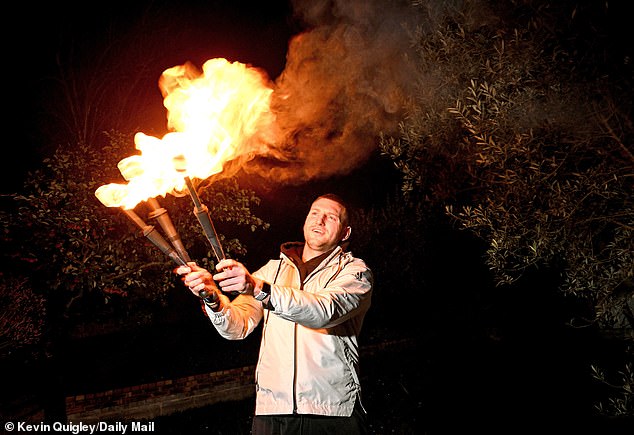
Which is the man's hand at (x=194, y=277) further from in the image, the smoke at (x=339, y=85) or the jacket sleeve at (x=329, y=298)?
the smoke at (x=339, y=85)

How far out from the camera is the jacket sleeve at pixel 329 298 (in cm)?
306

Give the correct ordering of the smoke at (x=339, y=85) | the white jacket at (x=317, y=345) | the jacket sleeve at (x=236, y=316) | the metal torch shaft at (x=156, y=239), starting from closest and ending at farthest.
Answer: the metal torch shaft at (x=156, y=239)
the white jacket at (x=317, y=345)
the jacket sleeve at (x=236, y=316)
the smoke at (x=339, y=85)

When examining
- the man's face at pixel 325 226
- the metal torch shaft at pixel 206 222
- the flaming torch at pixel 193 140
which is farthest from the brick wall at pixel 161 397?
the metal torch shaft at pixel 206 222

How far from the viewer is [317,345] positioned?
357 cm

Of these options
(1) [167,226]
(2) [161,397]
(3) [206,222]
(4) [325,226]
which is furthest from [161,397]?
(3) [206,222]

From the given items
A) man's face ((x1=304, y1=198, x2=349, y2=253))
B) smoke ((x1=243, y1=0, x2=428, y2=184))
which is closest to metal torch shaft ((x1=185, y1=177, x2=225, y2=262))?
man's face ((x1=304, y1=198, x2=349, y2=253))

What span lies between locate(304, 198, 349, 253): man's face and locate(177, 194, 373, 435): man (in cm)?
22

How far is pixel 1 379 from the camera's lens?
36.7ft

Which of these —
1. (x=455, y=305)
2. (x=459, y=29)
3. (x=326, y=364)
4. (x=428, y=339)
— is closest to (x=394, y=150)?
(x=459, y=29)

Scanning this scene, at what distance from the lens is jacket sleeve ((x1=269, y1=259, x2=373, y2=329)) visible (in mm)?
→ 3064

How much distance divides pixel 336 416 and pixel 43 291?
18.7 feet

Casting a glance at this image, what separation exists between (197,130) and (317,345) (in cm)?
214

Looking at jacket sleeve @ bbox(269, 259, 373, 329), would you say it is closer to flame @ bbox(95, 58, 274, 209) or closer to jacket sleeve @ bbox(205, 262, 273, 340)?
jacket sleeve @ bbox(205, 262, 273, 340)

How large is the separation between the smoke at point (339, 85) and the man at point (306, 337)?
2676 mm
